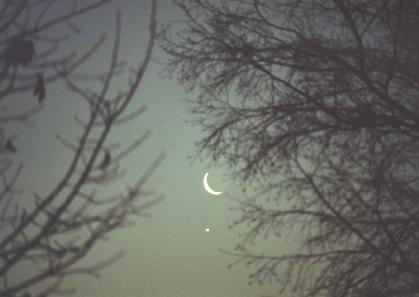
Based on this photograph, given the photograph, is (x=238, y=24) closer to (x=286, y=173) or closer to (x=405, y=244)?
(x=286, y=173)

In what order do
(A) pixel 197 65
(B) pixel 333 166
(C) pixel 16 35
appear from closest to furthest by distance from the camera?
(C) pixel 16 35
(B) pixel 333 166
(A) pixel 197 65

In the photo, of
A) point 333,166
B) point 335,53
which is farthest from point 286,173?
point 335,53

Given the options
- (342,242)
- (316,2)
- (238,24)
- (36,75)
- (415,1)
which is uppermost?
(316,2)

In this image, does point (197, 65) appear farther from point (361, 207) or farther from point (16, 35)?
point (16, 35)

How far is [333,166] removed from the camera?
6.97m

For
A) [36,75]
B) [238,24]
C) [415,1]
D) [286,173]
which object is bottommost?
[36,75]

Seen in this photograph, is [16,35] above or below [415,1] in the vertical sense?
below

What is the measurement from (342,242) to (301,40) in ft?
7.41

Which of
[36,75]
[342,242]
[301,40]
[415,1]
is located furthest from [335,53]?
[36,75]

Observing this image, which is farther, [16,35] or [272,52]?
[272,52]

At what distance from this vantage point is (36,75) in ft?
10.7

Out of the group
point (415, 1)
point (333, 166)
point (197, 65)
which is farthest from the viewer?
point (197, 65)

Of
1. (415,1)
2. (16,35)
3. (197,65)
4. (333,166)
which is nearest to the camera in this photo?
(16,35)

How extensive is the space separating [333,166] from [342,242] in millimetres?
836
